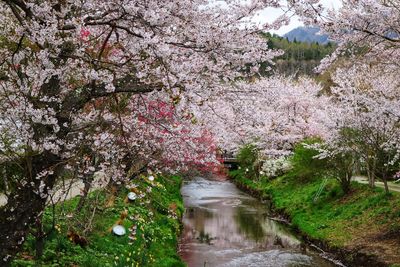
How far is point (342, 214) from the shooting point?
17594 millimetres

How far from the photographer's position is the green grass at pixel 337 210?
15.2 meters

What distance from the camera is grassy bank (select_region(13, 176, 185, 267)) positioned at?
7.83 meters

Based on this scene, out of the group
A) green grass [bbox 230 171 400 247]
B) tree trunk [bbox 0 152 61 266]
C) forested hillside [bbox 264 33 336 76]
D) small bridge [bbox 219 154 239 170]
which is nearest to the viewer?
tree trunk [bbox 0 152 61 266]

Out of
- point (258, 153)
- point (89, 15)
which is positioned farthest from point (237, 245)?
point (258, 153)

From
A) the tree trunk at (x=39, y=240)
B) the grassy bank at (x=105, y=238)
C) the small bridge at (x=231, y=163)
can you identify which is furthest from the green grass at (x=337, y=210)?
the small bridge at (x=231, y=163)

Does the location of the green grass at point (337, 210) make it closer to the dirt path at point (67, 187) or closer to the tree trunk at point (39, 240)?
the dirt path at point (67, 187)

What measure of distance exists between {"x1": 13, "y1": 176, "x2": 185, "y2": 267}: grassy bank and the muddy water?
5.24 ft

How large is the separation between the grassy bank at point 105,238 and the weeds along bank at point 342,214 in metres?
5.60

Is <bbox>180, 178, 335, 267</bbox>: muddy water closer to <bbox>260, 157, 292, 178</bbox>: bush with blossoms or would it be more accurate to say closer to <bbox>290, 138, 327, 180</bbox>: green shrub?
<bbox>290, 138, 327, 180</bbox>: green shrub

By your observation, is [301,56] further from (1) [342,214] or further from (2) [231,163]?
(1) [342,214]

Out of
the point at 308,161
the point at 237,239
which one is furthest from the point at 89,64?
the point at 308,161

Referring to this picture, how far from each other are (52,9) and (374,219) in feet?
44.5

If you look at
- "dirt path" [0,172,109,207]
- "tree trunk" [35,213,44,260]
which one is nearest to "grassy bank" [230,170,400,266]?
"dirt path" [0,172,109,207]

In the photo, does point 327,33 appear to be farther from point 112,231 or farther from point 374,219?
point 374,219
